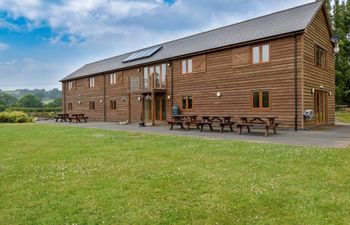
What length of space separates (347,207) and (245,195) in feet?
4.36

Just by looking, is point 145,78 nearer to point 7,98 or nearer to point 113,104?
point 113,104

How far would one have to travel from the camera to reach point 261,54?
49.6 ft

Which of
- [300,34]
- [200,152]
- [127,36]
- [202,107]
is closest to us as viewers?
[200,152]

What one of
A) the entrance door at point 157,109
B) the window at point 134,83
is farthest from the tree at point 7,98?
the entrance door at point 157,109

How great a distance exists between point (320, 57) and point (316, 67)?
132 cm

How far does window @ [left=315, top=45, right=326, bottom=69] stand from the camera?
15773mm

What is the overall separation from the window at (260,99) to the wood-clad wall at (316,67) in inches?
72.6

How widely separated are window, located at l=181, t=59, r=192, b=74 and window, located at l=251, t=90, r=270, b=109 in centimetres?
525

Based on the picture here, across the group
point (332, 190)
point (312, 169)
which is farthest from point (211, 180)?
point (312, 169)

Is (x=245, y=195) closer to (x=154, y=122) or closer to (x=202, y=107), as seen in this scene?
(x=202, y=107)

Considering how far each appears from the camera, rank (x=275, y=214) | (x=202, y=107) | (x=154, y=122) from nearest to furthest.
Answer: (x=275, y=214), (x=202, y=107), (x=154, y=122)

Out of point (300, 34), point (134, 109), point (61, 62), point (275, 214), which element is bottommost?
point (275, 214)

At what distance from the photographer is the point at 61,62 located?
1857 inches

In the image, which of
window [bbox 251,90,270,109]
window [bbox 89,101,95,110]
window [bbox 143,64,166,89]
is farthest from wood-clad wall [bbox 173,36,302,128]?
window [bbox 89,101,95,110]
